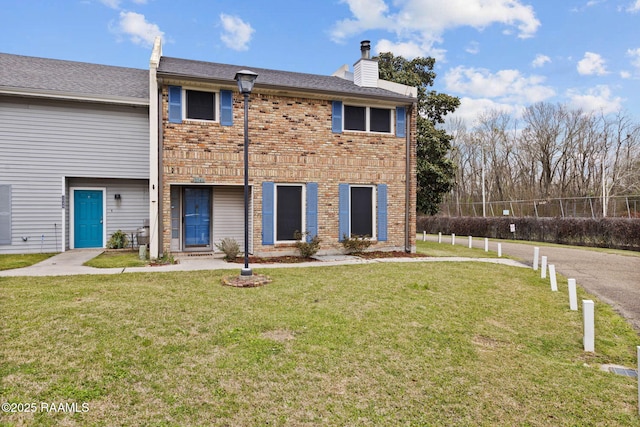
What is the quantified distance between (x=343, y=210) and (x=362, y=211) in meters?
0.75

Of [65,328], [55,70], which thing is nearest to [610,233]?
[65,328]

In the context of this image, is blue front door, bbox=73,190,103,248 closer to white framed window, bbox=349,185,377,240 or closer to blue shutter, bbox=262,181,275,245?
blue shutter, bbox=262,181,275,245

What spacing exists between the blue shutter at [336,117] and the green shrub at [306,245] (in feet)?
11.7

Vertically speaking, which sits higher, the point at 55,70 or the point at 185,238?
the point at 55,70

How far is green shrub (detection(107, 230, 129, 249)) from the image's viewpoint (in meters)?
13.6

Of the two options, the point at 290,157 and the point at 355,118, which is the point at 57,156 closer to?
the point at 290,157

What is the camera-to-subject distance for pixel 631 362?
512 cm

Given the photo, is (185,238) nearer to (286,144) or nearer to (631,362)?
(286,144)

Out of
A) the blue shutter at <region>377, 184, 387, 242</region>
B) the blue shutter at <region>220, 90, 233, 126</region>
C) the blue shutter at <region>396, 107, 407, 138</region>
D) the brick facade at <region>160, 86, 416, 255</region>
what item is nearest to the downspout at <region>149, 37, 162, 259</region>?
the brick facade at <region>160, 86, 416, 255</region>

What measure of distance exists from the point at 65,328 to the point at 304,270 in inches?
224

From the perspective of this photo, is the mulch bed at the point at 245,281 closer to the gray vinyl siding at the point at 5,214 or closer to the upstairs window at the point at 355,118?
the upstairs window at the point at 355,118

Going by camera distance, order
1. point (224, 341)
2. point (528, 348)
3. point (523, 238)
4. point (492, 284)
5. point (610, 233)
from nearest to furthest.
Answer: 1. point (224, 341)
2. point (528, 348)
3. point (492, 284)
4. point (610, 233)
5. point (523, 238)

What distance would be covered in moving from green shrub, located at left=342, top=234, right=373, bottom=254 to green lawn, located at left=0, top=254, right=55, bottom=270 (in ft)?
28.5

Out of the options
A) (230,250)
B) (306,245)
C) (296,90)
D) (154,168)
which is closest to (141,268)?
(230,250)
